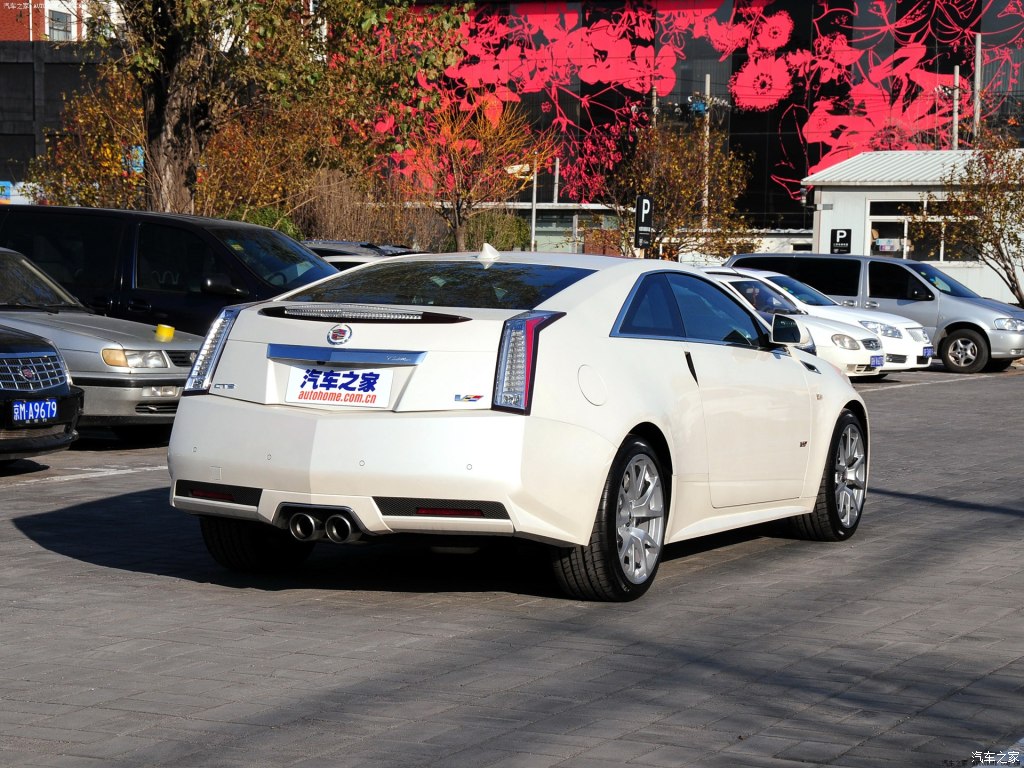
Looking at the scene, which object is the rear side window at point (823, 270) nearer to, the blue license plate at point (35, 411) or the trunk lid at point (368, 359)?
the blue license plate at point (35, 411)

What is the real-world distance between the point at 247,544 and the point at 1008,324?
890 inches

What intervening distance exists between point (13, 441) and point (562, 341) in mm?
5423

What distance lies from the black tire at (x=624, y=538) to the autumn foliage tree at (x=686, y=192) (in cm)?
3964

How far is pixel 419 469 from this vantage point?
21.5 ft

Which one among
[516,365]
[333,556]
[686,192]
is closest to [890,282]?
[686,192]

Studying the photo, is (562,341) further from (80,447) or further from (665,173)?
(665,173)

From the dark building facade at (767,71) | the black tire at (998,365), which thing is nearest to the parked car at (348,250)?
the black tire at (998,365)

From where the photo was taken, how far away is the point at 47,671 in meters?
5.82

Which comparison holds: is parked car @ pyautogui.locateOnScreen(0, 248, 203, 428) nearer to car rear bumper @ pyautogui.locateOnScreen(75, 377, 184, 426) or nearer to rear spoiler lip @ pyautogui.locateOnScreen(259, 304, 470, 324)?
car rear bumper @ pyautogui.locateOnScreen(75, 377, 184, 426)

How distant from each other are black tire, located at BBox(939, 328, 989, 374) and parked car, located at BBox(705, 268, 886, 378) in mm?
5539

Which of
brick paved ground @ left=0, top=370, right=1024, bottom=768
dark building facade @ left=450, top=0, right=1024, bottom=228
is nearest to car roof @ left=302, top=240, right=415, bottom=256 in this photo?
brick paved ground @ left=0, top=370, right=1024, bottom=768

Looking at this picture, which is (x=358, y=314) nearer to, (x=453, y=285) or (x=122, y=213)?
(x=453, y=285)

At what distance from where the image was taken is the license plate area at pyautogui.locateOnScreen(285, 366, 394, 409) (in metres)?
6.74

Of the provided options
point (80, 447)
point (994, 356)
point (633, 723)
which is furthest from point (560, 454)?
point (994, 356)
